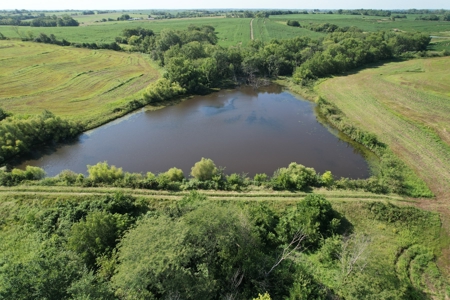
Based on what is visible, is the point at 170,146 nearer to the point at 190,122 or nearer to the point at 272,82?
the point at 190,122

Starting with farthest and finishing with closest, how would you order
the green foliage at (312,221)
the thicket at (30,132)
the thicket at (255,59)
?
the thicket at (255,59)
the thicket at (30,132)
the green foliage at (312,221)

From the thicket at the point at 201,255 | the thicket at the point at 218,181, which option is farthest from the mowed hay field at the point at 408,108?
the thicket at the point at 201,255

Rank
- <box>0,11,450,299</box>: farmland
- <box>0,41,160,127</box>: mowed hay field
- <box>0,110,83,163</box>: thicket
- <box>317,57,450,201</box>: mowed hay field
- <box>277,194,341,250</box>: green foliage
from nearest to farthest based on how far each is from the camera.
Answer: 1. <box>0,11,450,299</box>: farmland
2. <box>277,194,341,250</box>: green foliage
3. <box>317,57,450,201</box>: mowed hay field
4. <box>0,110,83,163</box>: thicket
5. <box>0,41,160,127</box>: mowed hay field

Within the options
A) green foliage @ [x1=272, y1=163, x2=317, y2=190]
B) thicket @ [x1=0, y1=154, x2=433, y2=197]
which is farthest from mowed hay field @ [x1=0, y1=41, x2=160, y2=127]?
green foliage @ [x1=272, y1=163, x2=317, y2=190]

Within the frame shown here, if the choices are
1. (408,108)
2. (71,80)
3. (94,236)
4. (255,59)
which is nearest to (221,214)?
(94,236)

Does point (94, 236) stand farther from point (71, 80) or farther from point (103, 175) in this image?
point (71, 80)

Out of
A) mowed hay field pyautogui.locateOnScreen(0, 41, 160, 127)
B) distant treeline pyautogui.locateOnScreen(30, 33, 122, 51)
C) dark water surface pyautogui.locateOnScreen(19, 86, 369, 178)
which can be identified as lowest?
dark water surface pyautogui.locateOnScreen(19, 86, 369, 178)

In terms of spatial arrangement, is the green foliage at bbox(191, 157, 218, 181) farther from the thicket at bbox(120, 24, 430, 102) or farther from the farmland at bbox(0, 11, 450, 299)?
the thicket at bbox(120, 24, 430, 102)

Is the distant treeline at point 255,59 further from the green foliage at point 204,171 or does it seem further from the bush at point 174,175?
the green foliage at point 204,171
